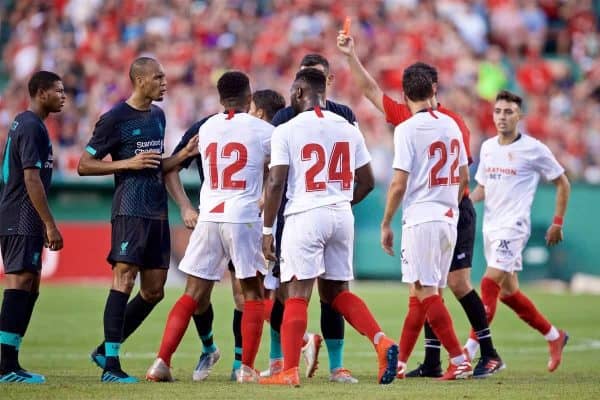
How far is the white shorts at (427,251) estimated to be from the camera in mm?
10484

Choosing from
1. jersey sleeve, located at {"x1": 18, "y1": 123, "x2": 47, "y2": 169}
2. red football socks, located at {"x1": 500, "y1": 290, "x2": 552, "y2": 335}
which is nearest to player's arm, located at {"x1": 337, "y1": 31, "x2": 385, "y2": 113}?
red football socks, located at {"x1": 500, "y1": 290, "x2": 552, "y2": 335}

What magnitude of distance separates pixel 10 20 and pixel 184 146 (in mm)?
18832

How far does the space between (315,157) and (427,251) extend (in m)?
1.44

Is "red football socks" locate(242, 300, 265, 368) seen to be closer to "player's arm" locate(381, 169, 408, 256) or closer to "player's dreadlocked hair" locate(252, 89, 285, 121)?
"player's arm" locate(381, 169, 408, 256)

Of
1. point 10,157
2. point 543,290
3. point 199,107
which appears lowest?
point 543,290

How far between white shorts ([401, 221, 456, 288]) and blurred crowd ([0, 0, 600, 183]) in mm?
13637

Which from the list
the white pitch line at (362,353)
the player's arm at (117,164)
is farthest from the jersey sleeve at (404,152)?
the white pitch line at (362,353)

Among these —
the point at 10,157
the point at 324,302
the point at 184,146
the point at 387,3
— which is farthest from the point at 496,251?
the point at 387,3

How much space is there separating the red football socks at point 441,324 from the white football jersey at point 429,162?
0.69 metres

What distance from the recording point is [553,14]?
2975cm

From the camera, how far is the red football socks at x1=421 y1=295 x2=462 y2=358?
10.4 metres

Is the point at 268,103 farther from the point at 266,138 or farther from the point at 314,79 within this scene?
the point at 314,79

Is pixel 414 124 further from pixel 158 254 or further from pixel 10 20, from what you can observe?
pixel 10 20

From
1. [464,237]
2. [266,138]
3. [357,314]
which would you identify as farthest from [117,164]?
[464,237]
